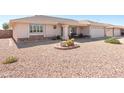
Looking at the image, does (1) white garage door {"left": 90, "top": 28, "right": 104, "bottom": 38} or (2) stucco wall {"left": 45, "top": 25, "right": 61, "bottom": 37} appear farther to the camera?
(1) white garage door {"left": 90, "top": 28, "right": 104, "bottom": 38}

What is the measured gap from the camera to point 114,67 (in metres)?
A: 8.10

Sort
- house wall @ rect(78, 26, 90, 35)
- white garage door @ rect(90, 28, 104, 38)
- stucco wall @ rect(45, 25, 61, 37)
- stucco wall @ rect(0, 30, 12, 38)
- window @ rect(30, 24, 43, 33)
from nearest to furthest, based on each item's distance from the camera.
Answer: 1. window @ rect(30, 24, 43, 33)
2. stucco wall @ rect(45, 25, 61, 37)
3. house wall @ rect(78, 26, 90, 35)
4. white garage door @ rect(90, 28, 104, 38)
5. stucco wall @ rect(0, 30, 12, 38)

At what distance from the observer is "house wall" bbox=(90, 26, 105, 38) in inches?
1262

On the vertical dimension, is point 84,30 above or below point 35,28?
below

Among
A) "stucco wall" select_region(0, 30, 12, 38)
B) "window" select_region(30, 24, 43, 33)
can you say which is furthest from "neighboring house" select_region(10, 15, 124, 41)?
"stucco wall" select_region(0, 30, 12, 38)

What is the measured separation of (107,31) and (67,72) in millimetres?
35810

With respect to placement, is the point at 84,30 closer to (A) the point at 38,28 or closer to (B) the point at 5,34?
(A) the point at 38,28

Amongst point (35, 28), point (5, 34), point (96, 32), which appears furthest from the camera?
point (5, 34)

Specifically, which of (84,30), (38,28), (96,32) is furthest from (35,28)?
(96,32)

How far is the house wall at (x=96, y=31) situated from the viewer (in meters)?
32.1

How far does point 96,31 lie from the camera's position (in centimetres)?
3372

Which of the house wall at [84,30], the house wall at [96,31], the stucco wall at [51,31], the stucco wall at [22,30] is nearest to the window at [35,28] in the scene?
the stucco wall at [22,30]

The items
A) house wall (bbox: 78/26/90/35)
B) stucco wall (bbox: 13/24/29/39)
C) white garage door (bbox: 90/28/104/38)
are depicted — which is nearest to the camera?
stucco wall (bbox: 13/24/29/39)

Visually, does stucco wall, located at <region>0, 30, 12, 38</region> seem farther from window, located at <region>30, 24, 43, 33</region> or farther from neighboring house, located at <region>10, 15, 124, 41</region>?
window, located at <region>30, 24, 43, 33</region>
